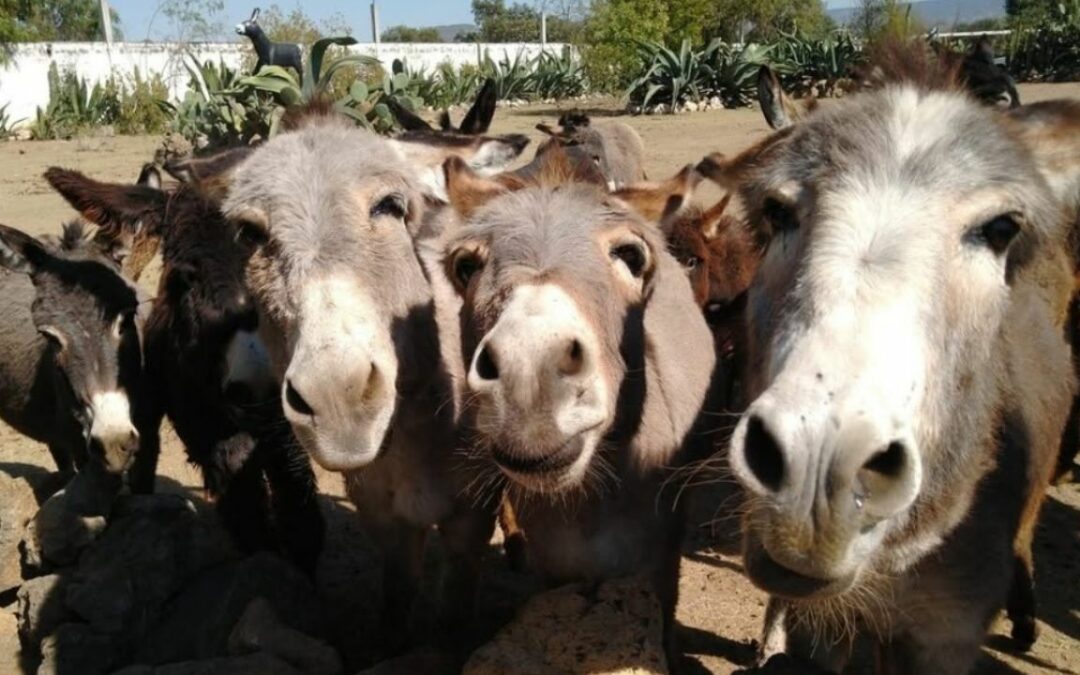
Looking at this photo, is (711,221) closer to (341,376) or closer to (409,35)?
(341,376)

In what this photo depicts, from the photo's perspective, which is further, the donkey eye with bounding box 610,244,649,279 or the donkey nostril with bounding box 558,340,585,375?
the donkey eye with bounding box 610,244,649,279

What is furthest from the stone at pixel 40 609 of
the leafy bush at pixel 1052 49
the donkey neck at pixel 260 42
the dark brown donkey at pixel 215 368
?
the leafy bush at pixel 1052 49

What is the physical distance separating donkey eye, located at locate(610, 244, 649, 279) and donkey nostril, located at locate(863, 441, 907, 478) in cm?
148

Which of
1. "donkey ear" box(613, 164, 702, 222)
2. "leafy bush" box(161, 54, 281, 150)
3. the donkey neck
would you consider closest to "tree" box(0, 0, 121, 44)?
"leafy bush" box(161, 54, 281, 150)

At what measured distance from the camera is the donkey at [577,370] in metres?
2.64

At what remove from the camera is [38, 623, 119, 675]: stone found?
3.90 meters

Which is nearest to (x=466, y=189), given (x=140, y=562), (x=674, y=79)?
(x=140, y=562)

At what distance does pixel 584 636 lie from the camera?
115 inches

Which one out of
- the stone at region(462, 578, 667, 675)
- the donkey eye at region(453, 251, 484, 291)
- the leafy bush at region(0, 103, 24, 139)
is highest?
the donkey eye at region(453, 251, 484, 291)

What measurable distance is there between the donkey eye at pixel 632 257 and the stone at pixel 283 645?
1.91 m

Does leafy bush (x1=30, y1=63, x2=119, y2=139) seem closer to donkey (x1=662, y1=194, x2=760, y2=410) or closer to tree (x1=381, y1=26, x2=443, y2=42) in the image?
donkey (x1=662, y1=194, x2=760, y2=410)

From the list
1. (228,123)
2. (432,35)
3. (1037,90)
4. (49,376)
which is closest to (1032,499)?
(49,376)

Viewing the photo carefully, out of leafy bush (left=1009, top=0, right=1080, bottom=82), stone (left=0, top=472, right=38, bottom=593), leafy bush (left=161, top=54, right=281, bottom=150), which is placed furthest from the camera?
leafy bush (left=1009, top=0, right=1080, bottom=82)

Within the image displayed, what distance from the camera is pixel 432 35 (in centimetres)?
8644
